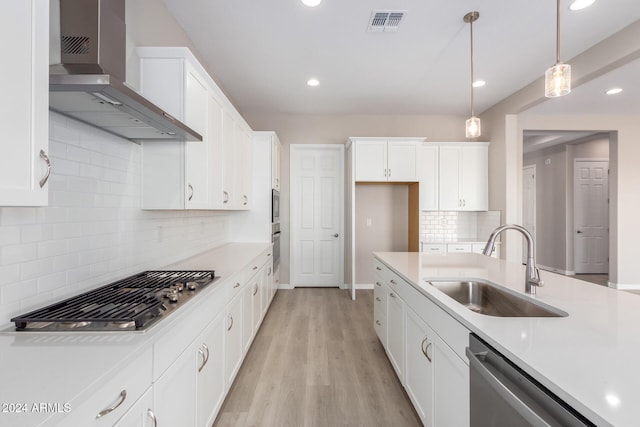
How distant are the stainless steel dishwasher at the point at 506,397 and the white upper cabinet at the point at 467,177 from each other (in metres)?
3.84

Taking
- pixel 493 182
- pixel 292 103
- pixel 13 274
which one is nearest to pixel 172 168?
pixel 13 274

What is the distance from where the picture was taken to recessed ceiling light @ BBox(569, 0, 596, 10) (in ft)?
7.24

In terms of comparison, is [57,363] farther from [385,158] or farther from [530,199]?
[530,199]

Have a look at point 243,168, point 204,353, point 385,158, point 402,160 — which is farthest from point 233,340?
point 402,160

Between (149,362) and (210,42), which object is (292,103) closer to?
(210,42)

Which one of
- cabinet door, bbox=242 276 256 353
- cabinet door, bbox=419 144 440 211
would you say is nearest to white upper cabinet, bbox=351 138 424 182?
cabinet door, bbox=419 144 440 211

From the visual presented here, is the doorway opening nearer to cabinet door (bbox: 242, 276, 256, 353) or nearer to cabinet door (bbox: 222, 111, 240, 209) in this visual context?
cabinet door (bbox: 222, 111, 240, 209)

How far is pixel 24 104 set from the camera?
2.75ft

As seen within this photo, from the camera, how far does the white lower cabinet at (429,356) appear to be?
3.96ft

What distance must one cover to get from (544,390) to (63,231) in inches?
76.6

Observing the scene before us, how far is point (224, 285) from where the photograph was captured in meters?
1.87

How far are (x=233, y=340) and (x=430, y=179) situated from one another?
3743 mm

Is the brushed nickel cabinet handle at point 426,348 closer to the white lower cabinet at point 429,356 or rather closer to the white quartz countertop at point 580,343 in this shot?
the white lower cabinet at point 429,356

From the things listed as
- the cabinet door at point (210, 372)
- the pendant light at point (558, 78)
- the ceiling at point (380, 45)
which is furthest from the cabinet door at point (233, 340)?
the pendant light at point (558, 78)
